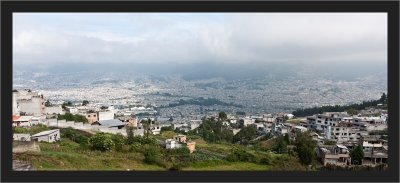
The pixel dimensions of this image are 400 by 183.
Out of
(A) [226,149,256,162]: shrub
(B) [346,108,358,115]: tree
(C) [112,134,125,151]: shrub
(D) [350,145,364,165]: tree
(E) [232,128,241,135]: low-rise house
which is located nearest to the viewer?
(D) [350,145,364,165]: tree

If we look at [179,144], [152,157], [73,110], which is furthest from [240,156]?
[73,110]

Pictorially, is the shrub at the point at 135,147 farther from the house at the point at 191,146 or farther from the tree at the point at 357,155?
the tree at the point at 357,155

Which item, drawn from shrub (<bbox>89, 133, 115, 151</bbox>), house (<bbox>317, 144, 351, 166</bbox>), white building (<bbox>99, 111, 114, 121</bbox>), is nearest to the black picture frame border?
house (<bbox>317, 144, 351, 166</bbox>)

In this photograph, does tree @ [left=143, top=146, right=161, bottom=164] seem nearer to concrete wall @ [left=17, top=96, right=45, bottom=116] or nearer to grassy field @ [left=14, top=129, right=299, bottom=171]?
grassy field @ [left=14, top=129, right=299, bottom=171]

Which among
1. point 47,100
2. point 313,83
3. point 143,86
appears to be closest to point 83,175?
point 143,86

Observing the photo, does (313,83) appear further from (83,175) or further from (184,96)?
(83,175)

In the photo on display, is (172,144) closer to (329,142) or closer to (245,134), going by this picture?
(245,134)
